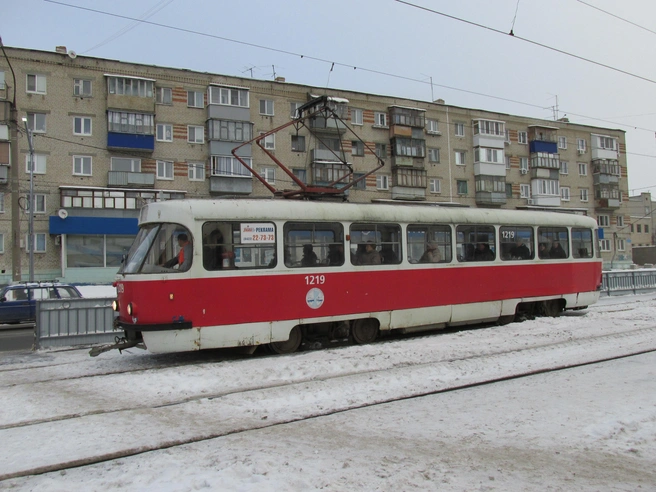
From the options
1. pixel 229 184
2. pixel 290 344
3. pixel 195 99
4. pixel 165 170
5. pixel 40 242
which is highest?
pixel 195 99

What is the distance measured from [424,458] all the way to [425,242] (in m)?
7.69

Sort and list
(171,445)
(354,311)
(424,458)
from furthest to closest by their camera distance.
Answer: (354,311) → (171,445) → (424,458)

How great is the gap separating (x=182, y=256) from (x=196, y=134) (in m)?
33.5

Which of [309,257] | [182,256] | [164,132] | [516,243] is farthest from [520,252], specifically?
[164,132]

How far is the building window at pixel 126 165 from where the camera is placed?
3891 centimetres

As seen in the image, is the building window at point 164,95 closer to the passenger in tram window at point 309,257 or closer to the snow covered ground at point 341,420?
the snow covered ground at point 341,420

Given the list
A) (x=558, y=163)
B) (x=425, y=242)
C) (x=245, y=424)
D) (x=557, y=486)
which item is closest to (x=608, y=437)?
(x=557, y=486)

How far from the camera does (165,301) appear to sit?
30.2 ft

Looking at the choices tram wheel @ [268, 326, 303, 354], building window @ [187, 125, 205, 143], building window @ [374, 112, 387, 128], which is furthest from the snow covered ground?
building window @ [374, 112, 387, 128]

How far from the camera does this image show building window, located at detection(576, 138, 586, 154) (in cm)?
6009

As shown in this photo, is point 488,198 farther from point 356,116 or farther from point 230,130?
point 230,130

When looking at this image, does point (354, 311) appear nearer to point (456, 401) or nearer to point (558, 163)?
point (456, 401)

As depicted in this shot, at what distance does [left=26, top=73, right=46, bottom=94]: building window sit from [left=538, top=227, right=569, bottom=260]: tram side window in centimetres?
3411

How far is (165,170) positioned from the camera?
132 feet
